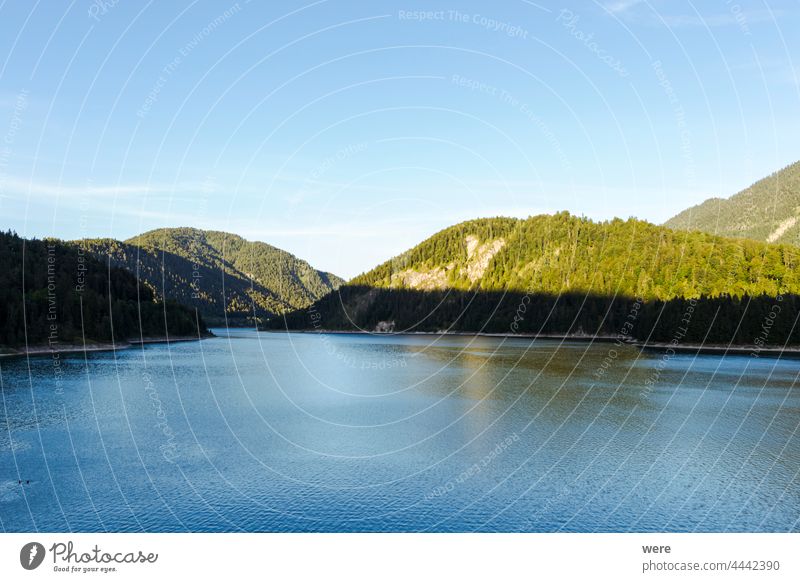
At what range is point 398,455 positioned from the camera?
4450 centimetres

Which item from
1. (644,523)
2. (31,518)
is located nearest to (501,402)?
(644,523)

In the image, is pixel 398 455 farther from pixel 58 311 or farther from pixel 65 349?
pixel 58 311

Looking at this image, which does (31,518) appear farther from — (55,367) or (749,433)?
(55,367)

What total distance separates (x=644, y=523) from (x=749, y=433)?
95.8 feet

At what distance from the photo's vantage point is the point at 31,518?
1202 inches
